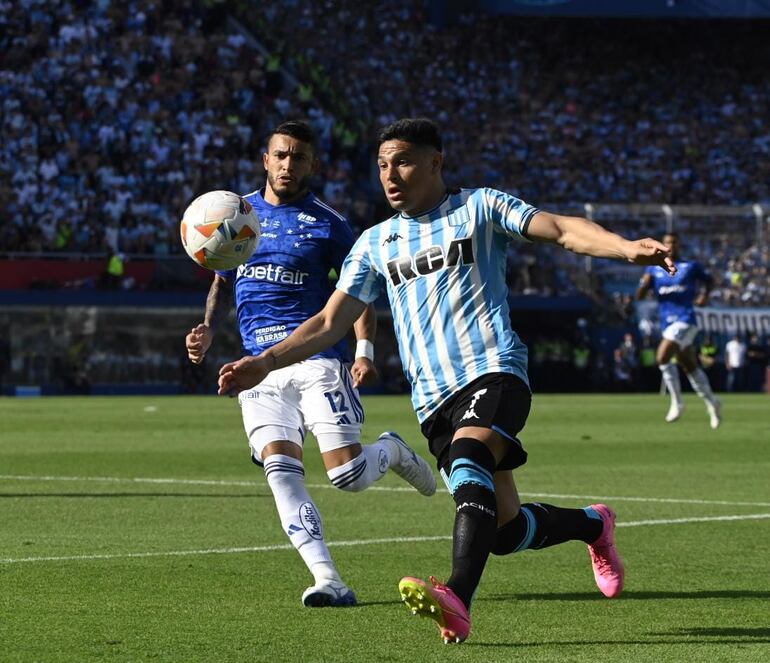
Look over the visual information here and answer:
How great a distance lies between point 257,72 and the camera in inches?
1719

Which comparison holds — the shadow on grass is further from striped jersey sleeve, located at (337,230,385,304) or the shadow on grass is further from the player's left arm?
the player's left arm

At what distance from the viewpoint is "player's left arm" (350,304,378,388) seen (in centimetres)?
804

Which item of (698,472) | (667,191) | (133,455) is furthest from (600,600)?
(667,191)

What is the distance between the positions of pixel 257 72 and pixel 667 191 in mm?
13010

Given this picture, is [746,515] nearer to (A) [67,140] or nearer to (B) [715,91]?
(A) [67,140]

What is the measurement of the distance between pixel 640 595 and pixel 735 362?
3560cm

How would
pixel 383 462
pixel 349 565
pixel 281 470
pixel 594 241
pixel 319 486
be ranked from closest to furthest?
pixel 594 241
pixel 281 470
pixel 383 462
pixel 349 565
pixel 319 486

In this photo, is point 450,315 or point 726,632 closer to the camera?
point 726,632

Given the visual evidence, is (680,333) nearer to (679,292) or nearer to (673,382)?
(679,292)

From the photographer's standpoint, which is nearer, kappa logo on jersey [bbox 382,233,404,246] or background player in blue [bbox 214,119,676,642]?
background player in blue [bbox 214,119,676,642]

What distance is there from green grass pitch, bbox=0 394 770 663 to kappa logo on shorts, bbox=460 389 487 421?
34.7 inches

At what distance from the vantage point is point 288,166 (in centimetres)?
809

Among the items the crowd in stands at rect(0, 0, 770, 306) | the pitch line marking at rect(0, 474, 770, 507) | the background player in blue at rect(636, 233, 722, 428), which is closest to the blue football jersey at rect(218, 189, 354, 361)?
the pitch line marking at rect(0, 474, 770, 507)

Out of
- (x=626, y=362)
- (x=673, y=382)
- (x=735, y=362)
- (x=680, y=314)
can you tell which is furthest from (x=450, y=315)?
(x=735, y=362)
